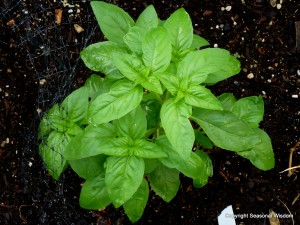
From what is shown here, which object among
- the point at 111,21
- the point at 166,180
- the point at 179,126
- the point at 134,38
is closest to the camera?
the point at 179,126

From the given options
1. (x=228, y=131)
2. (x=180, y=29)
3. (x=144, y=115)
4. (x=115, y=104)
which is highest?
(x=180, y=29)

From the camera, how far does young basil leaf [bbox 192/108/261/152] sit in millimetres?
1774

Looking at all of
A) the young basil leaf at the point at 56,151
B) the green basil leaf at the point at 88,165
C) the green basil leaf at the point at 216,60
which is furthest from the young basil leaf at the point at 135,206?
the green basil leaf at the point at 216,60

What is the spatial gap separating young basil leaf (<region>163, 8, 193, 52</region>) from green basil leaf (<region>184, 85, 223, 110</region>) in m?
0.21

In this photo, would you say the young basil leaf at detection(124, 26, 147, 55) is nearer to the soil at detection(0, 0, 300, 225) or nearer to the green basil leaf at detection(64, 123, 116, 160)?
the green basil leaf at detection(64, 123, 116, 160)

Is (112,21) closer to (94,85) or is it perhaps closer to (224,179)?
(94,85)

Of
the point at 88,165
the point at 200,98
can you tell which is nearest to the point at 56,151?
the point at 88,165

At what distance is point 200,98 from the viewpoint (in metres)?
1.65

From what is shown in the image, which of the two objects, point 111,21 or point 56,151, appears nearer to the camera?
point 111,21

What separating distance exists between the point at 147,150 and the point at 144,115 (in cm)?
13

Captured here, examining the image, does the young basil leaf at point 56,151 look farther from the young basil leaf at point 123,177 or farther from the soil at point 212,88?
the soil at point 212,88

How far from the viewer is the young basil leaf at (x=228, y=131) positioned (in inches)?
69.9

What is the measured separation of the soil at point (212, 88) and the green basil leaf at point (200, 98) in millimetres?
840

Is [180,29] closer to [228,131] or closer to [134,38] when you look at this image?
[134,38]
